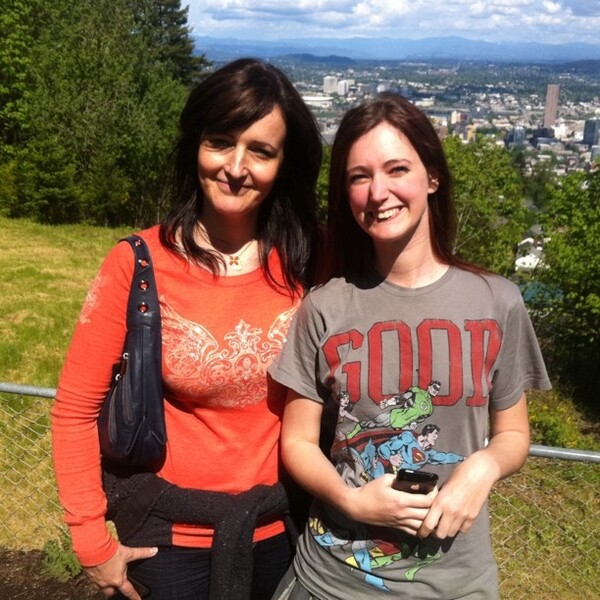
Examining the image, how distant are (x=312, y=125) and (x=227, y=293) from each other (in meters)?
0.56

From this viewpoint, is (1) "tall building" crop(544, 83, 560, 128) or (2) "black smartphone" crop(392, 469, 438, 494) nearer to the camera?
(2) "black smartphone" crop(392, 469, 438, 494)

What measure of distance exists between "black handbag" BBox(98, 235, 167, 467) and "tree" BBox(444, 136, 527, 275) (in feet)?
51.7

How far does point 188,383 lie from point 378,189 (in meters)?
0.74

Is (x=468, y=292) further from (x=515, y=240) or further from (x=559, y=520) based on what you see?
(x=515, y=240)

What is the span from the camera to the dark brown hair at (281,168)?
6.13 feet

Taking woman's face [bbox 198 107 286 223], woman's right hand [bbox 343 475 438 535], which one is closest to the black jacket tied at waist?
woman's right hand [bbox 343 475 438 535]

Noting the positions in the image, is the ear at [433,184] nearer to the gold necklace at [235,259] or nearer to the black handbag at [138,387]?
the gold necklace at [235,259]

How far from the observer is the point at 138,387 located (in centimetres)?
187

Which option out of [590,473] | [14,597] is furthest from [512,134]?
[14,597]

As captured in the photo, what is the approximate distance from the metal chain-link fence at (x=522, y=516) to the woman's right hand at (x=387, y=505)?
308 cm

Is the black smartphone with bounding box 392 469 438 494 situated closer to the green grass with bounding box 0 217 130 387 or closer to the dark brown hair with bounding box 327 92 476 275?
the dark brown hair with bounding box 327 92 476 275

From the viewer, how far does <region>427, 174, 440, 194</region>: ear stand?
182 cm

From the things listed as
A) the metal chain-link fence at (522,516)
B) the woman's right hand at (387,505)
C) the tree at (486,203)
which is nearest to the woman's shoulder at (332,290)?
the woman's right hand at (387,505)

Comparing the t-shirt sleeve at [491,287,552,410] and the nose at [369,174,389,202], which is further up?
the nose at [369,174,389,202]
